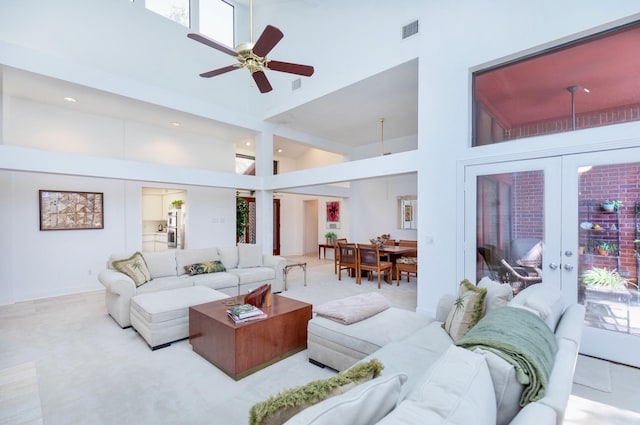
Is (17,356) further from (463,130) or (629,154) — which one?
(629,154)

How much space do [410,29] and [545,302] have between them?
4287mm

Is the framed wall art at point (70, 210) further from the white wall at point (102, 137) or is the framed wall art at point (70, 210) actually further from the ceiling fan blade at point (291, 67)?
the ceiling fan blade at point (291, 67)

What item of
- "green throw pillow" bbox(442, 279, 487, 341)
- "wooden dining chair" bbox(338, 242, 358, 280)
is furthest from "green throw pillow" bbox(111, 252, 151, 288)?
"green throw pillow" bbox(442, 279, 487, 341)

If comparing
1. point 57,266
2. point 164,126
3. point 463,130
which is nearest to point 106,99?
point 164,126

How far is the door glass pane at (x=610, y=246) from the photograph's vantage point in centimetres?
298

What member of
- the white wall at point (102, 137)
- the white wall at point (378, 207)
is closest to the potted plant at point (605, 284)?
the white wall at point (378, 207)

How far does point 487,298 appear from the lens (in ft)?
7.58

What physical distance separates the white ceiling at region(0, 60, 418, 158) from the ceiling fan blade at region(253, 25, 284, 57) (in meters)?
2.44

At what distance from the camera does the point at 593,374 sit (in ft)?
8.91

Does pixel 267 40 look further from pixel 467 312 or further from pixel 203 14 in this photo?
pixel 203 14

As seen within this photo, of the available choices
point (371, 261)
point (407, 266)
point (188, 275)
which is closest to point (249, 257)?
point (188, 275)

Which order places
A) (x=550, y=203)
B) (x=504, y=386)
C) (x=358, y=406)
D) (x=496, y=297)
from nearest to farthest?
(x=358, y=406)
(x=504, y=386)
(x=496, y=297)
(x=550, y=203)

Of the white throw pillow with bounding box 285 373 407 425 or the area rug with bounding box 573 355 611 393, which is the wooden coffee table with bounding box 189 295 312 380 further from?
the area rug with bounding box 573 355 611 393

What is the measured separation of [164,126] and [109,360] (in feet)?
17.7
